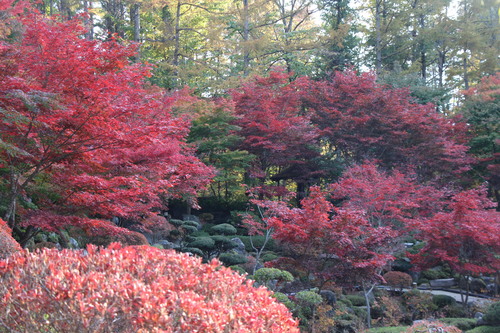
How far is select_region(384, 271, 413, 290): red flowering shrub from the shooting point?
9994 mm

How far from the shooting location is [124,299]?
8.70 ft

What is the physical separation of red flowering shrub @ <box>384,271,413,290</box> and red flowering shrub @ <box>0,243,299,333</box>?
25.4 ft

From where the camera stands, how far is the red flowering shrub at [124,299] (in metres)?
2.51

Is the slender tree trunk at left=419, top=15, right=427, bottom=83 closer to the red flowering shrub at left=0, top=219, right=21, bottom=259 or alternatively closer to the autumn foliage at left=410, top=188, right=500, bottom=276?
the autumn foliage at left=410, top=188, right=500, bottom=276

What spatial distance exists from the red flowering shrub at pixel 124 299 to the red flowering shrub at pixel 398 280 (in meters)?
7.75

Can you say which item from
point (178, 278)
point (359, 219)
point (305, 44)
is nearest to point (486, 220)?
point (359, 219)

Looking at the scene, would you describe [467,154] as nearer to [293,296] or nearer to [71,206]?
[293,296]

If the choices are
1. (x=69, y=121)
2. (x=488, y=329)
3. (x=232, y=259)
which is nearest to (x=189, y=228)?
(x=232, y=259)

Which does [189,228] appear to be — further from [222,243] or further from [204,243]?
[204,243]

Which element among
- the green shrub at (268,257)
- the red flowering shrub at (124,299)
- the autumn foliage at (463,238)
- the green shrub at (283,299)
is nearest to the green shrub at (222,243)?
the green shrub at (268,257)

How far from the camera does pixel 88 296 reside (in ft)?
8.63

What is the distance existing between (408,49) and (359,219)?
20239 millimetres

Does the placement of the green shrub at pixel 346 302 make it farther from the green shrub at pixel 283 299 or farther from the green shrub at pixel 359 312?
the green shrub at pixel 283 299

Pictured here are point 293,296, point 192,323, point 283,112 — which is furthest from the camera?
point 283,112
